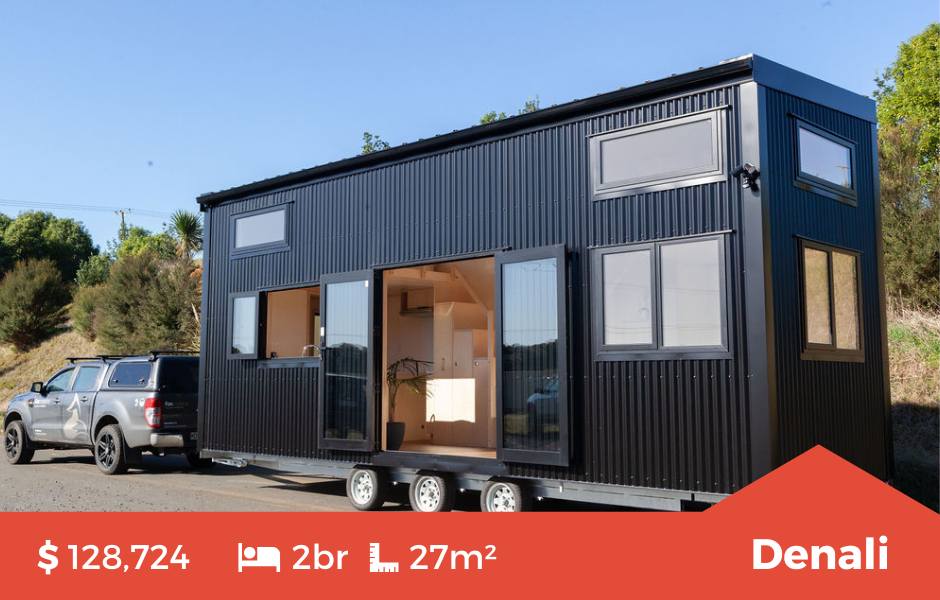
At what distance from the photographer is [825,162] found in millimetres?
7703

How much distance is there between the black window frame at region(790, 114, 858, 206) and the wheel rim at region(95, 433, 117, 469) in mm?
10159

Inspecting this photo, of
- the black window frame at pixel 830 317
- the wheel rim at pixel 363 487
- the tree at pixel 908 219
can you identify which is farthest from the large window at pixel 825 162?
the tree at pixel 908 219

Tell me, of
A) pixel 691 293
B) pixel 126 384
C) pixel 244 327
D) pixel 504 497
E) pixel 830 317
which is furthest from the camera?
pixel 126 384

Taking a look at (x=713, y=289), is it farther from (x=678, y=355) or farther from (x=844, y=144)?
(x=844, y=144)

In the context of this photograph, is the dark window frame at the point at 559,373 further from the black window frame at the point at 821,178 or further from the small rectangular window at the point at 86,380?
the small rectangular window at the point at 86,380

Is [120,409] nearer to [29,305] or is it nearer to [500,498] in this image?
[500,498]

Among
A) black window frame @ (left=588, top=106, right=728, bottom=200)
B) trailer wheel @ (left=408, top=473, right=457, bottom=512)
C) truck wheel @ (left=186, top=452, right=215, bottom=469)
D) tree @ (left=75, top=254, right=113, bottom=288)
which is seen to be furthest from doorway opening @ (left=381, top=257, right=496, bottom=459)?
tree @ (left=75, top=254, right=113, bottom=288)

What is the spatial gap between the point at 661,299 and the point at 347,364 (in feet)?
13.0

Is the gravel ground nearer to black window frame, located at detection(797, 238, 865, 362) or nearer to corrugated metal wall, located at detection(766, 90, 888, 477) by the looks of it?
corrugated metal wall, located at detection(766, 90, 888, 477)

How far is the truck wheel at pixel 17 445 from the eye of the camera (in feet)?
47.0

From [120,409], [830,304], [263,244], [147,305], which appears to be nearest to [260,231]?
[263,244]

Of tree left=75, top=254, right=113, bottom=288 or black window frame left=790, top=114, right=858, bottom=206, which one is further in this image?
tree left=75, top=254, right=113, bottom=288

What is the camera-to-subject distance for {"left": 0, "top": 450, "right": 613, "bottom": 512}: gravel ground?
959cm

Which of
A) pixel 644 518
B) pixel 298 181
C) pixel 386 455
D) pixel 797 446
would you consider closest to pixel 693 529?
pixel 644 518
